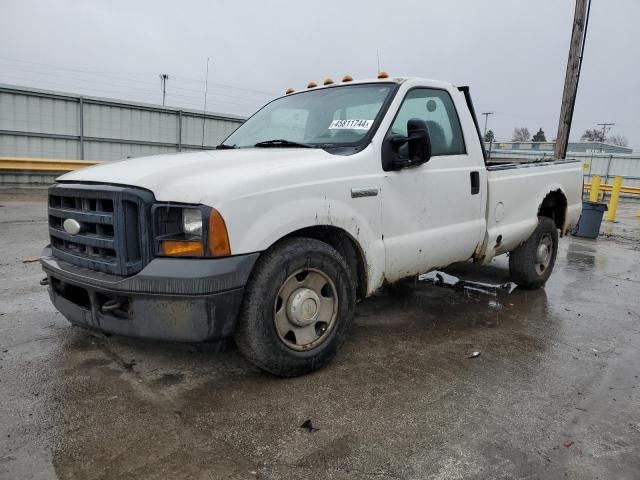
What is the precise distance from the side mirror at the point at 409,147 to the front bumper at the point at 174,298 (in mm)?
1283

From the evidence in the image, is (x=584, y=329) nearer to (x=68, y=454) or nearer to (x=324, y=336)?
(x=324, y=336)

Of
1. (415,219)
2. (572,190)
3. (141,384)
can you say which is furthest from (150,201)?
(572,190)

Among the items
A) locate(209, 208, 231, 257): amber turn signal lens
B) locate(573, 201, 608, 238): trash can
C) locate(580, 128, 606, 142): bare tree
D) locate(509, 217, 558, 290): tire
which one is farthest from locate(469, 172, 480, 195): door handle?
locate(580, 128, 606, 142): bare tree

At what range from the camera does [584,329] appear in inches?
169

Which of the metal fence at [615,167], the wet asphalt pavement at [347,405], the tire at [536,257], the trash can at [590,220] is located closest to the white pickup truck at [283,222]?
the wet asphalt pavement at [347,405]

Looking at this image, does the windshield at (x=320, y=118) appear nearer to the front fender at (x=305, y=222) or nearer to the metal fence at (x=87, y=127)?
the front fender at (x=305, y=222)

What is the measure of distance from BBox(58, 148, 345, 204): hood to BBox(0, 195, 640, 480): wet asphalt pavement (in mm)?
976

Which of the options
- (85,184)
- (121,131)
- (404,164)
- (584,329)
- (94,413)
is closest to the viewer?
(94,413)

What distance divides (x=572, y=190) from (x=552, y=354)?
276cm

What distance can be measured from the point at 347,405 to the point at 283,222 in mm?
1100

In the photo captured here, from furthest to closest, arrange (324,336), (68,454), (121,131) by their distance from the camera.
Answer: (121,131) < (324,336) < (68,454)

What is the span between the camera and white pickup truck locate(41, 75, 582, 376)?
8.46 ft

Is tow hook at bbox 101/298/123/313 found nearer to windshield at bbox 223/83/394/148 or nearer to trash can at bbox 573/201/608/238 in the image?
windshield at bbox 223/83/394/148

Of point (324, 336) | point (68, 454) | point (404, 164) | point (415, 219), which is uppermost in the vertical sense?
point (404, 164)
